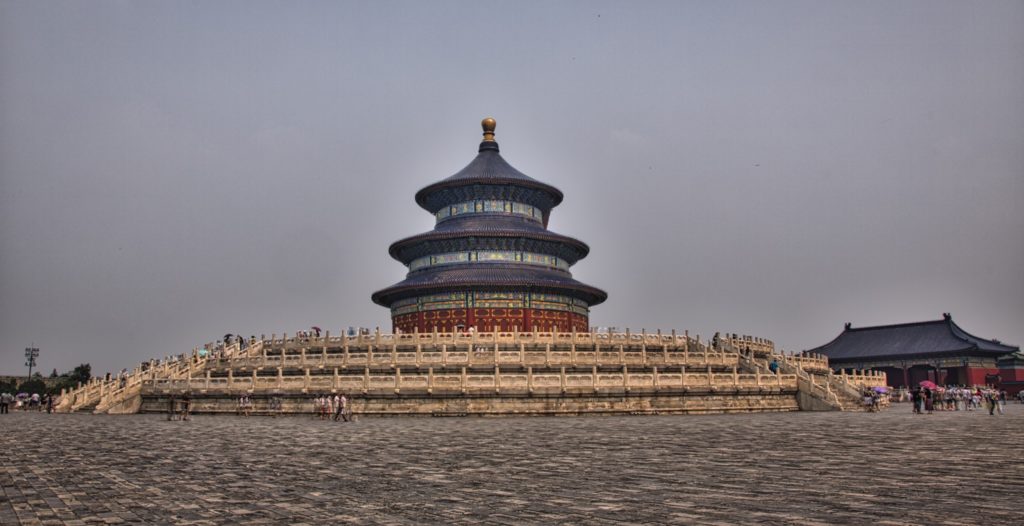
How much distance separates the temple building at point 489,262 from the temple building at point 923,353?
3042cm

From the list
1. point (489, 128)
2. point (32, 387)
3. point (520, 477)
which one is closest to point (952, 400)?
point (520, 477)

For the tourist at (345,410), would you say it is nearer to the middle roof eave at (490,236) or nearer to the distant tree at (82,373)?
the middle roof eave at (490,236)

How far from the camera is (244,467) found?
1405cm

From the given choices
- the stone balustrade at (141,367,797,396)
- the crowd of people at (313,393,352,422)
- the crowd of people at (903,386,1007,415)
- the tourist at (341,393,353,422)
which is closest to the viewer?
the tourist at (341,393,353,422)

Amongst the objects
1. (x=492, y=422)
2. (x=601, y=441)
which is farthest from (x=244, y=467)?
(x=492, y=422)

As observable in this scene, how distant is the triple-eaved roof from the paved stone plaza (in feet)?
186

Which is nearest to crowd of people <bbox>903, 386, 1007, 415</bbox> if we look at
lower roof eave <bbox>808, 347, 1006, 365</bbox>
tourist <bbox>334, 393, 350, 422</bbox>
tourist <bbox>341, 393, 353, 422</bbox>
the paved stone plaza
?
the paved stone plaza

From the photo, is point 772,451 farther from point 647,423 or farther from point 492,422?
point 492,422

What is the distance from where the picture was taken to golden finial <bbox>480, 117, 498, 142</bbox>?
7038cm

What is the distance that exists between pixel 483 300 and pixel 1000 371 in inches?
1896

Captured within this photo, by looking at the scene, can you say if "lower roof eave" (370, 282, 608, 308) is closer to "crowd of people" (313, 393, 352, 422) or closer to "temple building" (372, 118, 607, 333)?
"temple building" (372, 118, 607, 333)

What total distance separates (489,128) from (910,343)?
147 ft

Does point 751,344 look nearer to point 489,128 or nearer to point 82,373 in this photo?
point 489,128

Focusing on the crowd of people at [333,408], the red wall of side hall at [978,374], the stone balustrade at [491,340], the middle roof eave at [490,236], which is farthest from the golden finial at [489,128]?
the red wall of side hall at [978,374]
